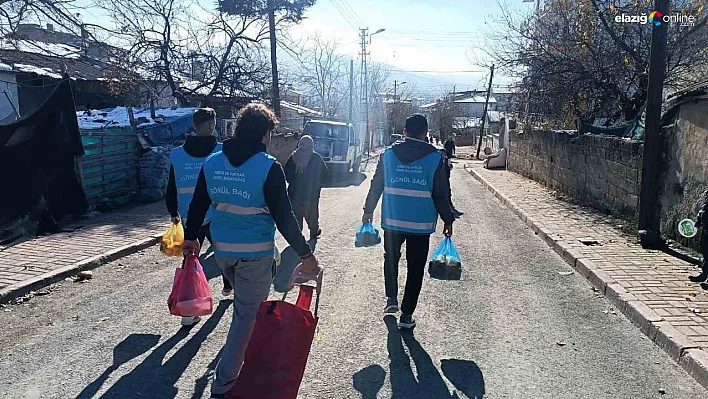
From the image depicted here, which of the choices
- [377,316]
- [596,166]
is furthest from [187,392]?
[596,166]

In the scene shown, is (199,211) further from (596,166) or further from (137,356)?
(596,166)

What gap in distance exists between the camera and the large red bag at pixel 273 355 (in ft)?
12.1

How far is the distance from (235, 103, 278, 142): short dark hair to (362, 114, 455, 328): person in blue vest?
1.85m

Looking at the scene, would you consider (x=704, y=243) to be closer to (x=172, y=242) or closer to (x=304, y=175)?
(x=304, y=175)

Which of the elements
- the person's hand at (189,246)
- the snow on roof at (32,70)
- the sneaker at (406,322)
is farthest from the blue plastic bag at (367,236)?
the snow on roof at (32,70)

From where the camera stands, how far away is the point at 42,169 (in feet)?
33.4

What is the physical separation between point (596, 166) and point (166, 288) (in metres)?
10.4

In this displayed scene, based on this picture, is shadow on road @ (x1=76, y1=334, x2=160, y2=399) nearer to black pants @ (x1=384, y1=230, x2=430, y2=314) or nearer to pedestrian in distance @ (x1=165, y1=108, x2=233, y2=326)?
pedestrian in distance @ (x1=165, y1=108, x2=233, y2=326)

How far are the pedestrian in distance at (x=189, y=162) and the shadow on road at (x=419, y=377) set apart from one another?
A: 191cm

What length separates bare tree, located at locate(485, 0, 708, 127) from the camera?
51.9 ft

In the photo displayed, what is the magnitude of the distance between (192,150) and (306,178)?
3.73m

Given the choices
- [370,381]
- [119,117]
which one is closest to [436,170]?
[370,381]

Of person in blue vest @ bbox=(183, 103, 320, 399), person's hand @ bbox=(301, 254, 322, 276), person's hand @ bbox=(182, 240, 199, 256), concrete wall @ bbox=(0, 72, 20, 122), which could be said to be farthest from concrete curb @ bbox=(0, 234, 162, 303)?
concrete wall @ bbox=(0, 72, 20, 122)

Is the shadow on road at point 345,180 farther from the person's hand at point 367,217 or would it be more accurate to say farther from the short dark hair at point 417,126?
the short dark hair at point 417,126
